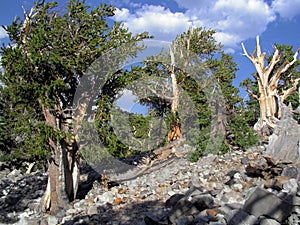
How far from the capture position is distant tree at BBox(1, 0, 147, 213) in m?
8.64

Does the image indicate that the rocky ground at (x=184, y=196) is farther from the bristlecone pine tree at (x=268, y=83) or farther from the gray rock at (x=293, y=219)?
the bristlecone pine tree at (x=268, y=83)

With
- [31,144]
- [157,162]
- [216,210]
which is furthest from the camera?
[157,162]

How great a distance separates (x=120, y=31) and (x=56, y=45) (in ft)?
8.25

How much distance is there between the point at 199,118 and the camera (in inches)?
581

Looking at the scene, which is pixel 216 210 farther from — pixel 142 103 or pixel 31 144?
pixel 142 103

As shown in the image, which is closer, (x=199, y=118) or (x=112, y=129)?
(x=112, y=129)

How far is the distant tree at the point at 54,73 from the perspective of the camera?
8.64m

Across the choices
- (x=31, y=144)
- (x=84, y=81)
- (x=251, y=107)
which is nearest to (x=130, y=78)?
(x=84, y=81)

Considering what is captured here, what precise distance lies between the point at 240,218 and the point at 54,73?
23.7ft

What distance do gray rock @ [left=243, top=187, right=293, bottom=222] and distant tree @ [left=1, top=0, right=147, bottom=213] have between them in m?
5.68

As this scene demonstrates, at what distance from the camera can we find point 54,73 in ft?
30.5

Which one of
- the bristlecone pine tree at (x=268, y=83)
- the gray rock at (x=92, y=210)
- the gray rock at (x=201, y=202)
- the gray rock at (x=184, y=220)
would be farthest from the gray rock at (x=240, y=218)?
the bristlecone pine tree at (x=268, y=83)

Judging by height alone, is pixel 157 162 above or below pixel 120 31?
below

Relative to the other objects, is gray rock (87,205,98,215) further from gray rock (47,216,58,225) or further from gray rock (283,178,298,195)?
gray rock (283,178,298,195)
